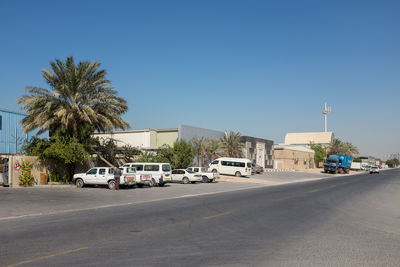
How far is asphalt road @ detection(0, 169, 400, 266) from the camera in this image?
716 cm

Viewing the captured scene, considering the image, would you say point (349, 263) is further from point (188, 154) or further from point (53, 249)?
point (188, 154)

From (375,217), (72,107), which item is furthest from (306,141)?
(375,217)

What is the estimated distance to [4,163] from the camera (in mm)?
28500

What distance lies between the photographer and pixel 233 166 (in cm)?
4778

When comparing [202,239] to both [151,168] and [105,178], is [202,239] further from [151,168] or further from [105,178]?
[151,168]

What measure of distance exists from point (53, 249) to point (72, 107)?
78.5 ft

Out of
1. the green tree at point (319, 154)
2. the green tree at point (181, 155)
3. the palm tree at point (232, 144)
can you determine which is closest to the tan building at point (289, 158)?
the green tree at point (319, 154)

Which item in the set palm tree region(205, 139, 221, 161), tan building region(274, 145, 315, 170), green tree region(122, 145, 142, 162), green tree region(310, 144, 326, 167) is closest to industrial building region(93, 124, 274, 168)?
palm tree region(205, 139, 221, 161)

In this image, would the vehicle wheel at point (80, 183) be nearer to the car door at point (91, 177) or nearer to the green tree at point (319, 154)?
the car door at point (91, 177)

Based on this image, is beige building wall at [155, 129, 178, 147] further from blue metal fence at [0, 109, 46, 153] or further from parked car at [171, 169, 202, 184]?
blue metal fence at [0, 109, 46, 153]

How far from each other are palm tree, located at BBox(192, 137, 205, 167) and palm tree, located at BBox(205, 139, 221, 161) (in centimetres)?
79

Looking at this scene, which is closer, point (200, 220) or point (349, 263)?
point (349, 263)

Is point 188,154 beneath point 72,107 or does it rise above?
beneath

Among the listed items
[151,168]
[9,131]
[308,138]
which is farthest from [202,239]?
[308,138]
